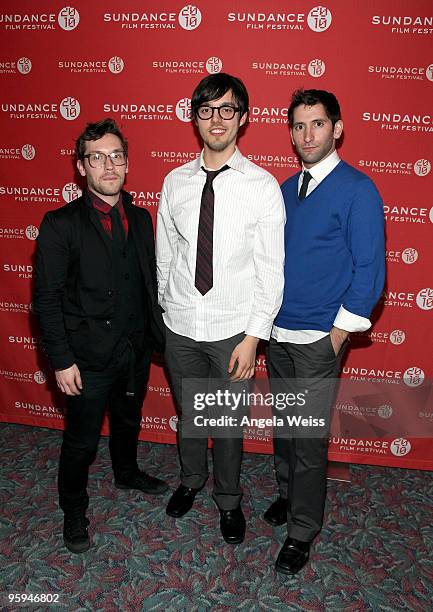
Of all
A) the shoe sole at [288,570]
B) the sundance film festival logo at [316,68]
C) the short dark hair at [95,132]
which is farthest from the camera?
the sundance film festival logo at [316,68]

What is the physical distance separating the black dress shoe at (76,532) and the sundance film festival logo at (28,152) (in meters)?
2.00

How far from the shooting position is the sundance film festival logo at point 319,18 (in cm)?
Answer: 255

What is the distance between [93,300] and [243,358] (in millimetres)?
683

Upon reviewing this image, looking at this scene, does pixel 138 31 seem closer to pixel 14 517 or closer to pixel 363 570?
pixel 14 517

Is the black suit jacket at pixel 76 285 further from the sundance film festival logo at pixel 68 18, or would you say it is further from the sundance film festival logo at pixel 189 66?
the sundance film festival logo at pixel 68 18

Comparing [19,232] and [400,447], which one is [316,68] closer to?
[19,232]

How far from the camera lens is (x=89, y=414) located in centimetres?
223

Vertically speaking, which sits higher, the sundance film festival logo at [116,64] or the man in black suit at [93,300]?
the sundance film festival logo at [116,64]

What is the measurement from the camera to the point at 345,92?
2621 mm

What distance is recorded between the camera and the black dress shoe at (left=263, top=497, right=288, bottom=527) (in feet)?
8.34

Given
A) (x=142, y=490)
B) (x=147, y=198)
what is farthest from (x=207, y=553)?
(x=147, y=198)

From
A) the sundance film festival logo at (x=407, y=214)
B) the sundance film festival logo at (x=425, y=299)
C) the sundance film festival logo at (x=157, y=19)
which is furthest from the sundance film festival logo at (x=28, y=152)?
the sundance film festival logo at (x=425, y=299)

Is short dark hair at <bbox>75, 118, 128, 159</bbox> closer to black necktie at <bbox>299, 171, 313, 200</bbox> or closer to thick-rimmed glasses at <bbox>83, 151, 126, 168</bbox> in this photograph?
thick-rimmed glasses at <bbox>83, 151, 126, 168</bbox>

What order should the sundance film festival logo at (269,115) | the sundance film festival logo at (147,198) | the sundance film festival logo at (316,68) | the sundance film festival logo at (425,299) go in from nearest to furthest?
the sundance film festival logo at (316,68) < the sundance film festival logo at (269,115) < the sundance film festival logo at (425,299) < the sundance film festival logo at (147,198)
